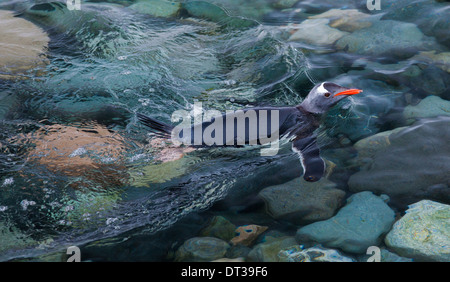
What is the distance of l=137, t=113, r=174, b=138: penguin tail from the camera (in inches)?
175

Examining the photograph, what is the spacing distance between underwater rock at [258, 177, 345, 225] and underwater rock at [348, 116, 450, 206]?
0.81ft

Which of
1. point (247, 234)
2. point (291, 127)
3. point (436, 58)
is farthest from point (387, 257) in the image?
point (436, 58)

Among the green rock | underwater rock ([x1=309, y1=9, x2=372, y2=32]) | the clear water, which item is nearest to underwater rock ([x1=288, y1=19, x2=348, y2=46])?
underwater rock ([x1=309, y1=9, x2=372, y2=32])

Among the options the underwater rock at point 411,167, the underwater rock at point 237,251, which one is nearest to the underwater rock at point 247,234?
the underwater rock at point 237,251

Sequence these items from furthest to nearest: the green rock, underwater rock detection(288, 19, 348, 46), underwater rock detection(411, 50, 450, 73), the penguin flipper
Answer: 1. the green rock
2. underwater rock detection(288, 19, 348, 46)
3. underwater rock detection(411, 50, 450, 73)
4. the penguin flipper

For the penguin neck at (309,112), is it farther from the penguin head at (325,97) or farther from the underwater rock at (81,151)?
the underwater rock at (81,151)

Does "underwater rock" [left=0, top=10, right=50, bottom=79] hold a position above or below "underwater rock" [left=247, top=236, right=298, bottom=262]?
above

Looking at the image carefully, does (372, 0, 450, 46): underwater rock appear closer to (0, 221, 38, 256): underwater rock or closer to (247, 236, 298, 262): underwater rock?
(247, 236, 298, 262): underwater rock

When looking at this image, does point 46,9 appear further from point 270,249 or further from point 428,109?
point 428,109

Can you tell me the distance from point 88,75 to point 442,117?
431cm

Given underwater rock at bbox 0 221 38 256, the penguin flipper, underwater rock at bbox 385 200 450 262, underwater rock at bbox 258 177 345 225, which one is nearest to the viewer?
underwater rock at bbox 385 200 450 262

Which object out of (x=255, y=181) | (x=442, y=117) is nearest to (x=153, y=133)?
(x=255, y=181)

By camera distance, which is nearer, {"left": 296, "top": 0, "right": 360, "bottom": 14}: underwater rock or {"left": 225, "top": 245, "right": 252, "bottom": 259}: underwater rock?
{"left": 225, "top": 245, "right": 252, "bottom": 259}: underwater rock

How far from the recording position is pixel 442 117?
4.38m
